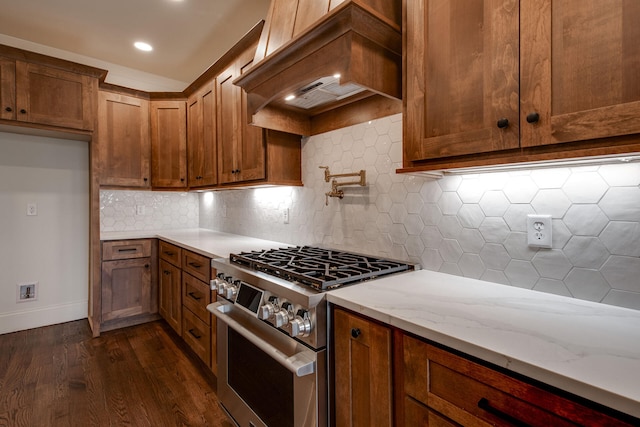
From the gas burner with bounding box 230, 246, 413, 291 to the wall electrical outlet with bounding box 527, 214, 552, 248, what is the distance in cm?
52

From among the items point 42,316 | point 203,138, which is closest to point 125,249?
Answer: point 42,316

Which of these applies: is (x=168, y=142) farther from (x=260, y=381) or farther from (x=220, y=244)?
(x=260, y=381)

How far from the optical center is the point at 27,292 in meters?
3.01

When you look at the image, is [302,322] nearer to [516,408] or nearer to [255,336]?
[255,336]

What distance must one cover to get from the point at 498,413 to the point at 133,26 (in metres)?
3.41

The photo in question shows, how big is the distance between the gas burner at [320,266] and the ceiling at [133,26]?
190cm

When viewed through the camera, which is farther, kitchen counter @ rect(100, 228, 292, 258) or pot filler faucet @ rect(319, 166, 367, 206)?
kitchen counter @ rect(100, 228, 292, 258)

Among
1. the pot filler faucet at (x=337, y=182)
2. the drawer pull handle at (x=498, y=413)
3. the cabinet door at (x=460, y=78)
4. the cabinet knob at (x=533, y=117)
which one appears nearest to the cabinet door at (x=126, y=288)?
the pot filler faucet at (x=337, y=182)

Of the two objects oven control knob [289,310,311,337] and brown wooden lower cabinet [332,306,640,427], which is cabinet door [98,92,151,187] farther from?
brown wooden lower cabinet [332,306,640,427]

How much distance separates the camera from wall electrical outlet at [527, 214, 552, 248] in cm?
114

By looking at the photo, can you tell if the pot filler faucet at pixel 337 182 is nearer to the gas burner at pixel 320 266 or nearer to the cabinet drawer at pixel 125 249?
the gas burner at pixel 320 266

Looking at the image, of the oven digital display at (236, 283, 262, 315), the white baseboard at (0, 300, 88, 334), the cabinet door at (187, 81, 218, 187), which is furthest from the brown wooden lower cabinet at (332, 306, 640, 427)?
the white baseboard at (0, 300, 88, 334)

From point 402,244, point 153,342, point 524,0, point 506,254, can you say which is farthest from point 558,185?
point 153,342

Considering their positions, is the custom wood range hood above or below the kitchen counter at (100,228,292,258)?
above
